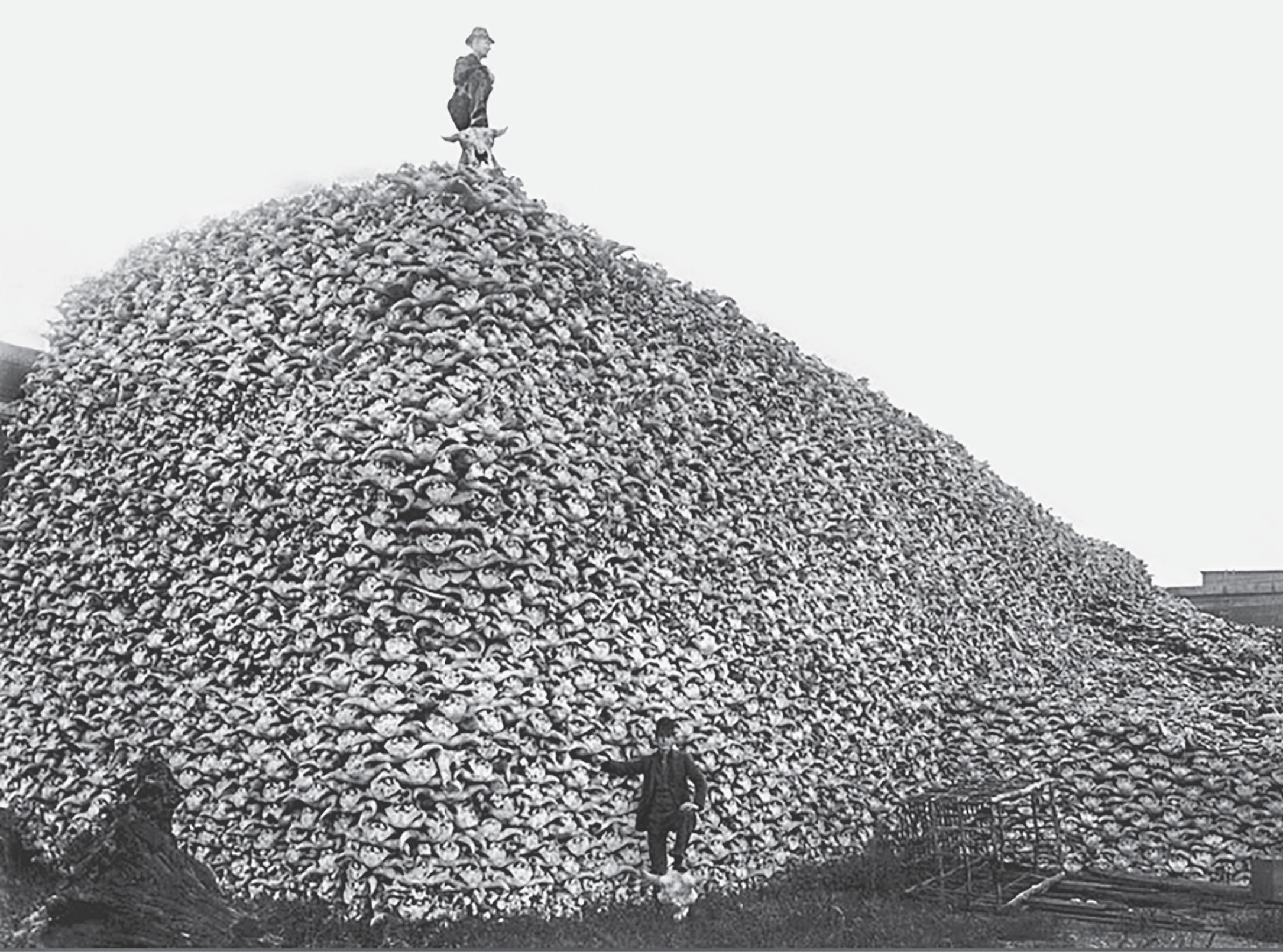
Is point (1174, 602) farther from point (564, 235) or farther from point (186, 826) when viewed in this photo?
point (186, 826)

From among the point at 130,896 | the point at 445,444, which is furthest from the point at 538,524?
the point at 130,896

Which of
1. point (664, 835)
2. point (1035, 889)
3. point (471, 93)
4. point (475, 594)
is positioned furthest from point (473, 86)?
point (1035, 889)

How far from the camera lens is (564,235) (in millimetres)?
7867

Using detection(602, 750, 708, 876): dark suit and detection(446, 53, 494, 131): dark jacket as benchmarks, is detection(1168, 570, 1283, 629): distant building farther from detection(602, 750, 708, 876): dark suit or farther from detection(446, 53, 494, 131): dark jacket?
detection(446, 53, 494, 131): dark jacket

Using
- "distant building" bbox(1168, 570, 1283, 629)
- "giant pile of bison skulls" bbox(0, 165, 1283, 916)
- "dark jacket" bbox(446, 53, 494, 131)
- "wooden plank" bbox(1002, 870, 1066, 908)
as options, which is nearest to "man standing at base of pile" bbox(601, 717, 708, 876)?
"giant pile of bison skulls" bbox(0, 165, 1283, 916)

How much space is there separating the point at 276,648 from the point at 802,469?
3759 mm

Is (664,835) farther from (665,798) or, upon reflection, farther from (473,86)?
(473,86)

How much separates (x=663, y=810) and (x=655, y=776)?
166 mm

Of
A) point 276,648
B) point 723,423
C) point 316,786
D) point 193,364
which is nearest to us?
point 316,786

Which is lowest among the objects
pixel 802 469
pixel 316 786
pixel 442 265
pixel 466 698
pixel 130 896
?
pixel 130 896

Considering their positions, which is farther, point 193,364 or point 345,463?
point 193,364

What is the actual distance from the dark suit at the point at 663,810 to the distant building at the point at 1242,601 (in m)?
10.8

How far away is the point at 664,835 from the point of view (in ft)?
21.4

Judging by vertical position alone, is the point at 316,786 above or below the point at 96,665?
below
